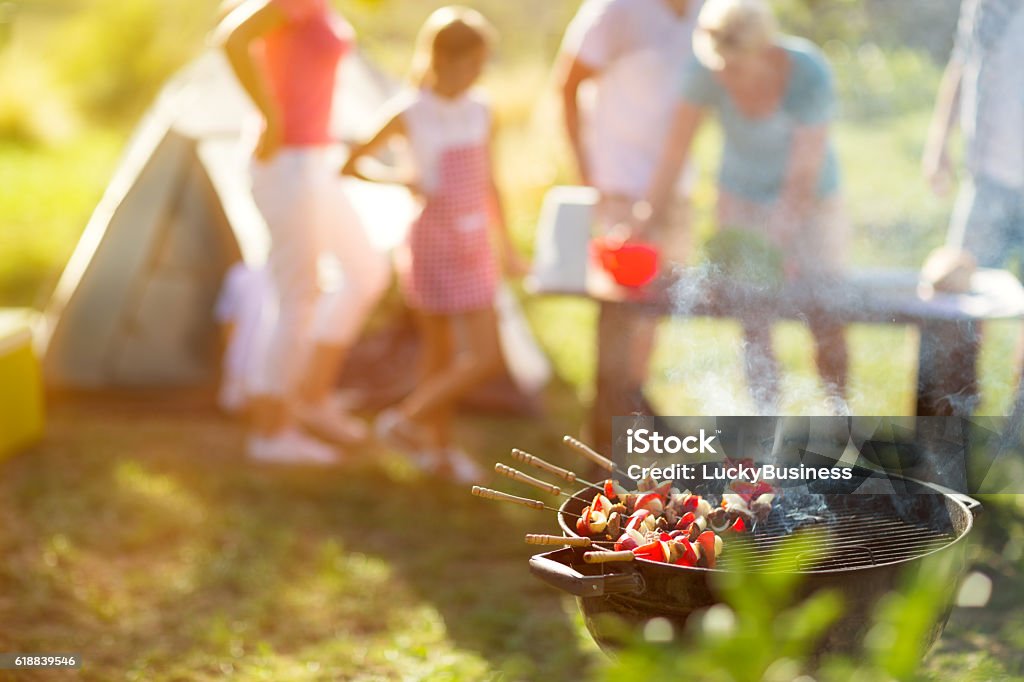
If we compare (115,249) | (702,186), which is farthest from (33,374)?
(702,186)

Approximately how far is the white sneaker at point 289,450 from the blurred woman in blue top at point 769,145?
141cm

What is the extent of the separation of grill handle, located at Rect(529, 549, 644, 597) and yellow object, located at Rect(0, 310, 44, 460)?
2952 mm

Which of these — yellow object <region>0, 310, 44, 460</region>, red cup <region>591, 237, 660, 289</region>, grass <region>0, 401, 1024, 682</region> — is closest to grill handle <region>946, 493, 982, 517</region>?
grass <region>0, 401, 1024, 682</region>

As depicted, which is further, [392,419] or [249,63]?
[392,419]

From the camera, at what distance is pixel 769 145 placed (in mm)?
3857

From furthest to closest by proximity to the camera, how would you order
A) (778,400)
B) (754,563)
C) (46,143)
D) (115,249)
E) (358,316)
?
(46,143)
(115,249)
(358,316)
(778,400)
(754,563)

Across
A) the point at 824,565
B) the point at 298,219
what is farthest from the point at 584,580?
the point at 298,219

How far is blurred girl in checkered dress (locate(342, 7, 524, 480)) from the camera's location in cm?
396

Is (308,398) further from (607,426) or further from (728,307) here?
(728,307)

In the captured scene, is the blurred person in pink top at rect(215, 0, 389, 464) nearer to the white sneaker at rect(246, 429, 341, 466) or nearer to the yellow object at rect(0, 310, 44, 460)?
the white sneaker at rect(246, 429, 341, 466)

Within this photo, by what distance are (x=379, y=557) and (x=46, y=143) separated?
7765 millimetres

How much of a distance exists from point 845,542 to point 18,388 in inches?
128

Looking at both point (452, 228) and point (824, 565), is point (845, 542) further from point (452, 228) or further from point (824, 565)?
point (452, 228)

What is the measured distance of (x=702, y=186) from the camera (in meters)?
8.97
